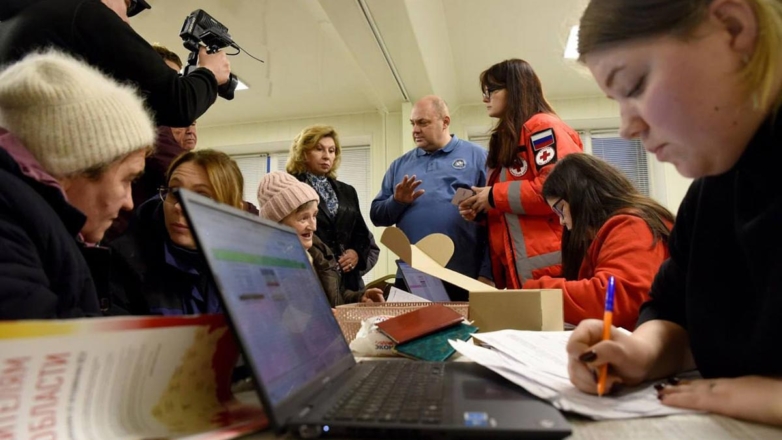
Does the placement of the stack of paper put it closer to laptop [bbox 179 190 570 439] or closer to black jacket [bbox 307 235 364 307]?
laptop [bbox 179 190 570 439]

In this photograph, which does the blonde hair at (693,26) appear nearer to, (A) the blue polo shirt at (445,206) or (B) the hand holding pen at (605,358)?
(B) the hand holding pen at (605,358)

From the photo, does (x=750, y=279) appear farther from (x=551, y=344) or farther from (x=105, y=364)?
(x=105, y=364)

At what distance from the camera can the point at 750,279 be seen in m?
0.52

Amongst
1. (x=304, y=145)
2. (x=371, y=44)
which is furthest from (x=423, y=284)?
(x=371, y=44)

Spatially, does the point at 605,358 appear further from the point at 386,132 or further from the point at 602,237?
the point at 386,132

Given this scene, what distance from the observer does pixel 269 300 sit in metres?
0.46

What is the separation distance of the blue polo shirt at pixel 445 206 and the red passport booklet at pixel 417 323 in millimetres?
1086

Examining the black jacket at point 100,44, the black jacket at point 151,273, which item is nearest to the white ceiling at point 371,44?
the black jacket at point 100,44

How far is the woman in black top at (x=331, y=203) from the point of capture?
2.19 metres

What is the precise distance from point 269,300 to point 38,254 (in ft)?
1.07

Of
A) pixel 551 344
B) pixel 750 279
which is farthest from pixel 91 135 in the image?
pixel 750 279

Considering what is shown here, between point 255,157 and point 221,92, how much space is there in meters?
3.36

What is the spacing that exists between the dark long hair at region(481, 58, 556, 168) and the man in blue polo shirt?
0.34 m

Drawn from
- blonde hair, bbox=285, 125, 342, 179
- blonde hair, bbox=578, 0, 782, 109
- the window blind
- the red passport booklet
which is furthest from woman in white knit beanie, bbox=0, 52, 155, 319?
the window blind
